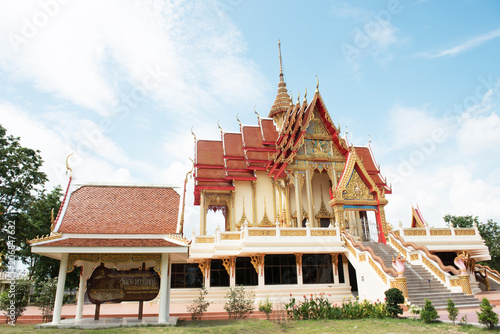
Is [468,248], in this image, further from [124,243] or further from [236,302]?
[124,243]

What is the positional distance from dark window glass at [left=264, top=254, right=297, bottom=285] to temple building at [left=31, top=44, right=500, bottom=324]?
0.04 metres

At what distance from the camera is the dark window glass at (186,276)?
573 inches

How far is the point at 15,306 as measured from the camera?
377 inches

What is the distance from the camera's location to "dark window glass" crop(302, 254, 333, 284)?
13.9 m

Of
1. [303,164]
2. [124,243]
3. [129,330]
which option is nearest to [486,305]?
[129,330]

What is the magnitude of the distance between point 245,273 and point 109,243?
22.6 ft

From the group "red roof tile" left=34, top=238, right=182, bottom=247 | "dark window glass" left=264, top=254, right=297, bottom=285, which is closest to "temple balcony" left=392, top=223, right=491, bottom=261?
"dark window glass" left=264, top=254, right=297, bottom=285

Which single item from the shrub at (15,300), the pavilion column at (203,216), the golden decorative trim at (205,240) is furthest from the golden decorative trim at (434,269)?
the shrub at (15,300)

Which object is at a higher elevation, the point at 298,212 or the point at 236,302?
the point at 298,212

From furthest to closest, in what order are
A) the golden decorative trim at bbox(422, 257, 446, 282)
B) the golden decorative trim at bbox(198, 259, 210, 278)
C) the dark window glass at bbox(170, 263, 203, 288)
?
1. the dark window glass at bbox(170, 263, 203, 288)
2. the golden decorative trim at bbox(198, 259, 210, 278)
3. the golden decorative trim at bbox(422, 257, 446, 282)

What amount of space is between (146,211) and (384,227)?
404 inches

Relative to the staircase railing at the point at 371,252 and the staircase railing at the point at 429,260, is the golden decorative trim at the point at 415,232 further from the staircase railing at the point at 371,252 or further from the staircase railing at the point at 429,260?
the staircase railing at the point at 371,252

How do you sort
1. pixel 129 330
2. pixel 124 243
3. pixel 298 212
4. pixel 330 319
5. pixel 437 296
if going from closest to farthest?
pixel 129 330 < pixel 124 243 < pixel 330 319 < pixel 437 296 < pixel 298 212

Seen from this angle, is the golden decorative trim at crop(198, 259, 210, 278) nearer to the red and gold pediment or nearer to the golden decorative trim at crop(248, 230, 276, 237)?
the golden decorative trim at crop(248, 230, 276, 237)
